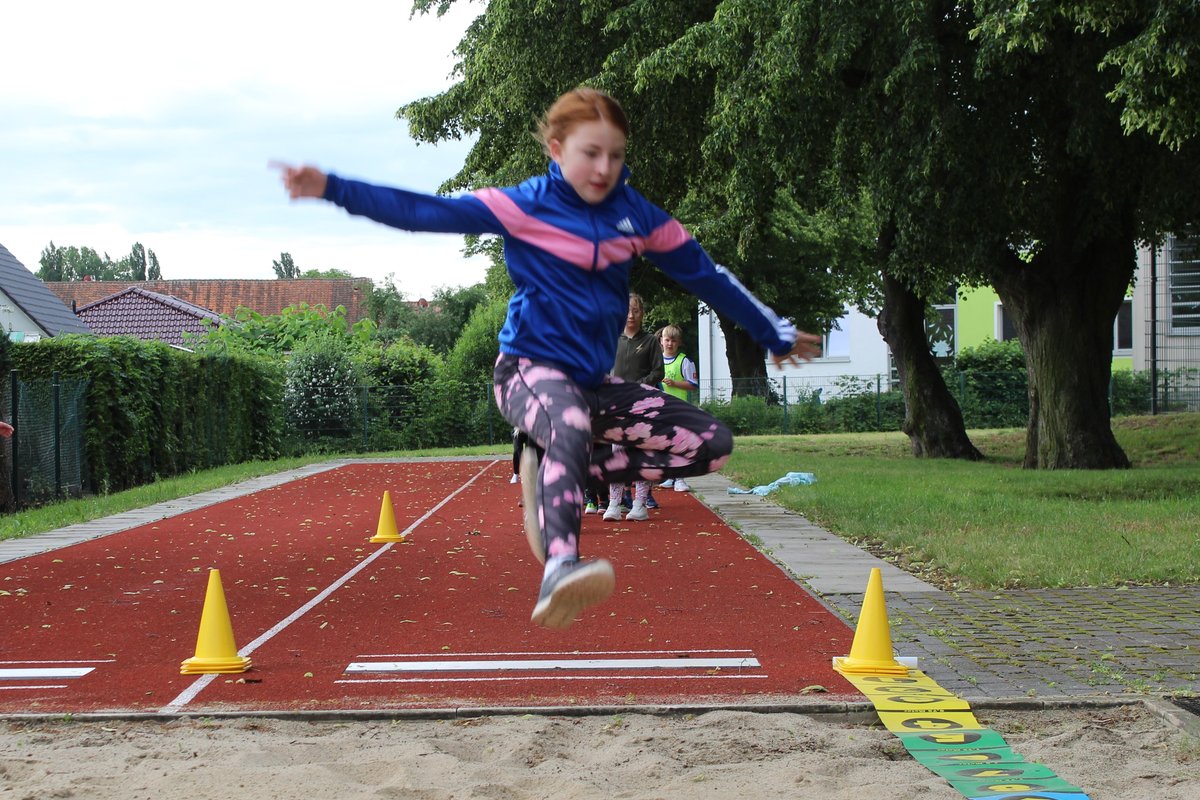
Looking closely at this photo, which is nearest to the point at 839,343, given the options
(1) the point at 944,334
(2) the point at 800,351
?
(1) the point at 944,334

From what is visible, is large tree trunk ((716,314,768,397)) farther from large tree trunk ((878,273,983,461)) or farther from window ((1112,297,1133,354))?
large tree trunk ((878,273,983,461))

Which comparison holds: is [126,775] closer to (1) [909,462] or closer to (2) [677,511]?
(2) [677,511]

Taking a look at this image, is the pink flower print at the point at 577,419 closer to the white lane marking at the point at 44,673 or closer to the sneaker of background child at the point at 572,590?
the sneaker of background child at the point at 572,590

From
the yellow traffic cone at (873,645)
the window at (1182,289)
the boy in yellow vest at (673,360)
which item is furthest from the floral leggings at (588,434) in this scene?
the window at (1182,289)

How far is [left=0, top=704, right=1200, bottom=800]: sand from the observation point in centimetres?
467

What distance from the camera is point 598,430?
14.7 feet

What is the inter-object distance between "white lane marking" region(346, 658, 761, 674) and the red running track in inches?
0.9

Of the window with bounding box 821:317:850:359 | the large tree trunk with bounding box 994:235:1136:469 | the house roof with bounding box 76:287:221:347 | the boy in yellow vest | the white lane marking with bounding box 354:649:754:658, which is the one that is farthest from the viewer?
the house roof with bounding box 76:287:221:347

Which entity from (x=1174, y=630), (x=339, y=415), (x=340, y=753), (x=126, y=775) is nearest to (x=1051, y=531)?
(x=1174, y=630)

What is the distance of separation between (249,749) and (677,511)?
33.6 ft

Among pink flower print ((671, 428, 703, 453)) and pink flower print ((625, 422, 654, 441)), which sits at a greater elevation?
pink flower print ((625, 422, 654, 441))

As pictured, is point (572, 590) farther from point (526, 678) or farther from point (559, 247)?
point (526, 678)

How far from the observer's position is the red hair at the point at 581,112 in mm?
4312

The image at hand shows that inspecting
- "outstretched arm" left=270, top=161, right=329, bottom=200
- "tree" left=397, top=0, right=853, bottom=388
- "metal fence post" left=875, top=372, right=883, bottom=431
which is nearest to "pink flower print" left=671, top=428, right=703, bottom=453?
"outstretched arm" left=270, top=161, right=329, bottom=200
